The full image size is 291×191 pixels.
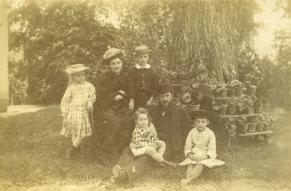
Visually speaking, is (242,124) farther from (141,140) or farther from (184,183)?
(141,140)

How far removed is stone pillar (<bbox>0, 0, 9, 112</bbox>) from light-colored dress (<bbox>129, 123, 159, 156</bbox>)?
1.28 metres

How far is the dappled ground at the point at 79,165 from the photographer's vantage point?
12.2ft

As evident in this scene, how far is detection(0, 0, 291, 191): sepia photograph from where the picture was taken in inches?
148

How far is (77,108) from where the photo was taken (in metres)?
3.84

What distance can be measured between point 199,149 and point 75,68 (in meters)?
1.41

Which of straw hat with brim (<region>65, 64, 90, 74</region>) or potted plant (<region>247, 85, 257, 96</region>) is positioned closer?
straw hat with brim (<region>65, 64, 90, 74</region>)

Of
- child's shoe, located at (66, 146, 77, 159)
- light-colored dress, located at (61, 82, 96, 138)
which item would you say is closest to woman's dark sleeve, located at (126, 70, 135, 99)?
light-colored dress, located at (61, 82, 96, 138)

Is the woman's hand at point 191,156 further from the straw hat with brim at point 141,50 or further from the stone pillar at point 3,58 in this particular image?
the stone pillar at point 3,58

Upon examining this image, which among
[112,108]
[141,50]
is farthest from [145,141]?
[141,50]

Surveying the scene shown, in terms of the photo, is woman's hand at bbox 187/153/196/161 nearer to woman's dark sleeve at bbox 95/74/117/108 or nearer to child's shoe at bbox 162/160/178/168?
child's shoe at bbox 162/160/178/168

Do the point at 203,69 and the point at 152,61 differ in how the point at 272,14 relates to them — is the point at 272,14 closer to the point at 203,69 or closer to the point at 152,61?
the point at 203,69

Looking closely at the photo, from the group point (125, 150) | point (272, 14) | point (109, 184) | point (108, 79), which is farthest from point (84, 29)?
point (272, 14)

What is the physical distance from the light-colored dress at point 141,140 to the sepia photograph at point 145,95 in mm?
10

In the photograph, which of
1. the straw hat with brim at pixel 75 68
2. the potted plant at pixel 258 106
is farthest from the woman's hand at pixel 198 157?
the straw hat with brim at pixel 75 68
